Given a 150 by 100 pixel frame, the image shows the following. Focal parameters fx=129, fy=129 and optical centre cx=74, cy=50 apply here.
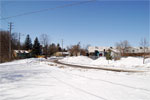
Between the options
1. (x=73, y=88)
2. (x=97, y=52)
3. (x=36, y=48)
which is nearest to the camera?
(x=73, y=88)

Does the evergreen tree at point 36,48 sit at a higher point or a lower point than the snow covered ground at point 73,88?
higher

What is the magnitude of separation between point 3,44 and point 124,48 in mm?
Result: 69733

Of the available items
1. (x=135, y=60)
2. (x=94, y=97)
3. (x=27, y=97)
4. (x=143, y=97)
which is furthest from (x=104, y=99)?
(x=135, y=60)

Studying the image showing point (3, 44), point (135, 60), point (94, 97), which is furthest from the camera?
point (3, 44)

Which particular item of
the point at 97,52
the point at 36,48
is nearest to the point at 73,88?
the point at 97,52

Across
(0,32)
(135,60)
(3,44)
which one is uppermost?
(0,32)

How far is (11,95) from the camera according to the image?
591 cm

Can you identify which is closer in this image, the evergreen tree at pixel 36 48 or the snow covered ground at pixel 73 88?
the snow covered ground at pixel 73 88

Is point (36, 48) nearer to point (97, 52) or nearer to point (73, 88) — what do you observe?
point (97, 52)

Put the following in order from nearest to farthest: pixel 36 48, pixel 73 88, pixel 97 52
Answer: pixel 73 88 → pixel 97 52 → pixel 36 48

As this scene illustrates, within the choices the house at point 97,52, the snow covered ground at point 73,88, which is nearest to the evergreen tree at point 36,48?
the house at point 97,52

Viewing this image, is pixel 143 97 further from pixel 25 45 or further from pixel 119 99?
pixel 25 45

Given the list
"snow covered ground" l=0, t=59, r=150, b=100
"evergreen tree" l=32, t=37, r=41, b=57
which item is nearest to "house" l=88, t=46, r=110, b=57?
"evergreen tree" l=32, t=37, r=41, b=57

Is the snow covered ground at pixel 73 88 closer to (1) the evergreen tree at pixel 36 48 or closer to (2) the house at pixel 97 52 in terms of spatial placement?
(2) the house at pixel 97 52
